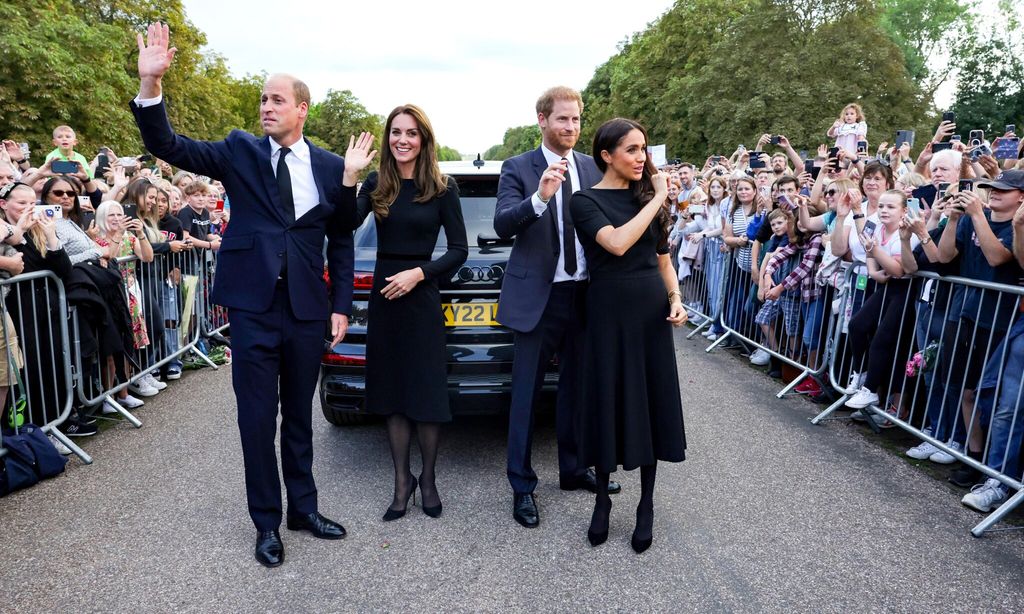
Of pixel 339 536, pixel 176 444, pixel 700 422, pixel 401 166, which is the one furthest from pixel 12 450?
pixel 700 422

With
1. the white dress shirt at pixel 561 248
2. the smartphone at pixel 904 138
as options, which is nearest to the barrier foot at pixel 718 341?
the smartphone at pixel 904 138

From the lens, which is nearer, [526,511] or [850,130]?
[526,511]

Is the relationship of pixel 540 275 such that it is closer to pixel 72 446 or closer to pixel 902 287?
pixel 902 287

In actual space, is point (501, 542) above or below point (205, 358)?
above

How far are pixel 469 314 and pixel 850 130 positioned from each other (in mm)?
9350

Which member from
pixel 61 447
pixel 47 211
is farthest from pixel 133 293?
pixel 61 447

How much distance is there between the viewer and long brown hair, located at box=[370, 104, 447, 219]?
13.7ft

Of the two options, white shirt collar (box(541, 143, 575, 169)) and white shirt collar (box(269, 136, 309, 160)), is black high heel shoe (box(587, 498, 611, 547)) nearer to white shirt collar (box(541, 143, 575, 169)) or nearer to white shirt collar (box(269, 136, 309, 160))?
white shirt collar (box(541, 143, 575, 169))

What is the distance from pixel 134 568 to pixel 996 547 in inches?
168

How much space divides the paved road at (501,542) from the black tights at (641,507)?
11 cm

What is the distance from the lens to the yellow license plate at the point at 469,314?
15.7 feet

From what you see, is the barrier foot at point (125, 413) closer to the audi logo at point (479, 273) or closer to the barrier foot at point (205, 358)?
the barrier foot at point (205, 358)

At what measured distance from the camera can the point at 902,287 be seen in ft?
19.3

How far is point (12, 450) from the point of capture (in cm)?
483
